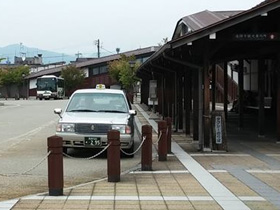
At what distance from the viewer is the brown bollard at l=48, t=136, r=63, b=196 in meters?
7.65

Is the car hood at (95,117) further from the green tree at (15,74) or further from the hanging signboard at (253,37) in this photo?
the green tree at (15,74)

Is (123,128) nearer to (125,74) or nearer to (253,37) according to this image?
(253,37)

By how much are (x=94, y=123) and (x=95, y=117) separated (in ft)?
1.48

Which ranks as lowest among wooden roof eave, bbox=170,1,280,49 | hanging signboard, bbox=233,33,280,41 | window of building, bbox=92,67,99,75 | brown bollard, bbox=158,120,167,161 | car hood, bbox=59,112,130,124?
brown bollard, bbox=158,120,167,161

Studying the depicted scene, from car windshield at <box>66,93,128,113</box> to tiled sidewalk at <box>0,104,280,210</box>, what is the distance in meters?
2.50

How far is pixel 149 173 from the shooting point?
32.7 ft

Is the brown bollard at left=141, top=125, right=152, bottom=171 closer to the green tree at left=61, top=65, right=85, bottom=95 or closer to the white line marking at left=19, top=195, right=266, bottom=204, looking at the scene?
the white line marking at left=19, top=195, right=266, bottom=204

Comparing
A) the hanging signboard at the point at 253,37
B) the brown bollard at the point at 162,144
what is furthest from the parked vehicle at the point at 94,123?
the hanging signboard at the point at 253,37

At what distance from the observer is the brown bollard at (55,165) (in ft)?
25.1

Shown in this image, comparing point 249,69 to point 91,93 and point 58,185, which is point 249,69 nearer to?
point 91,93

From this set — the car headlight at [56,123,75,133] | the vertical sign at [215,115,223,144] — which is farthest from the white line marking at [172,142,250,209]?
the car headlight at [56,123,75,133]

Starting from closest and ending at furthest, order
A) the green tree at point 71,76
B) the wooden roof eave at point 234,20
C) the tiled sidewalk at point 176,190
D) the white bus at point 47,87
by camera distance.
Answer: the tiled sidewalk at point 176,190, the wooden roof eave at point 234,20, the white bus at point 47,87, the green tree at point 71,76

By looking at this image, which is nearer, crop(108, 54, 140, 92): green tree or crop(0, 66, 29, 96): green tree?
crop(108, 54, 140, 92): green tree

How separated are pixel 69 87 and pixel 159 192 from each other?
7166 cm
